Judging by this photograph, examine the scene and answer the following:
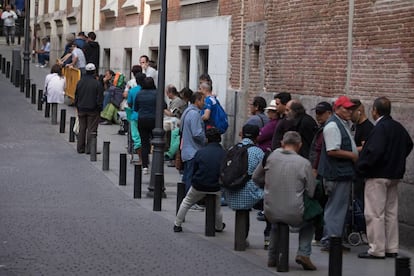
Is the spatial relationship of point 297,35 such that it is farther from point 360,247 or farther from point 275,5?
point 360,247

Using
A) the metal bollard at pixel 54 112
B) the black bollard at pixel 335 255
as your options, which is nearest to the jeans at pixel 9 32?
the metal bollard at pixel 54 112

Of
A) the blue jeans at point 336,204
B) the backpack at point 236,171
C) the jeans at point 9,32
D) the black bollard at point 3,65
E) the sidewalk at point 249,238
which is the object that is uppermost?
the jeans at point 9,32

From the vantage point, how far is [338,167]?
1355 centimetres

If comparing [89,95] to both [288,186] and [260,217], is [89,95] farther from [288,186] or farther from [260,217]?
[288,186]

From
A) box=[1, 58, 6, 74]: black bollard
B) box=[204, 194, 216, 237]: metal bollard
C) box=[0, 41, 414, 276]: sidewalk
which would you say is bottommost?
box=[0, 41, 414, 276]: sidewalk

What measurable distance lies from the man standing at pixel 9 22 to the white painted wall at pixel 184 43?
17705 mm

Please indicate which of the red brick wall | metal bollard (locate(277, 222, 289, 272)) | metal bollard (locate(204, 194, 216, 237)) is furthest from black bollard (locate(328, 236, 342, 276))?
the red brick wall

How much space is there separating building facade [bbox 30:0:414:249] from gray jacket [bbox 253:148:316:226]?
2.79 meters

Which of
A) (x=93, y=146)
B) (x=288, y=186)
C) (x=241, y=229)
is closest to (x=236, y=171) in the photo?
(x=241, y=229)

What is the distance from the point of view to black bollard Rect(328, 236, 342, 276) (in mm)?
10562

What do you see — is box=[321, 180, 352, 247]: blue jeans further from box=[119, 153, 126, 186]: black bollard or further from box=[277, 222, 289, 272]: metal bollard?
box=[119, 153, 126, 186]: black bollard

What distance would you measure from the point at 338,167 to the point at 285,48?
287 inches

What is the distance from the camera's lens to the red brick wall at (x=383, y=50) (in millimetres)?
15062

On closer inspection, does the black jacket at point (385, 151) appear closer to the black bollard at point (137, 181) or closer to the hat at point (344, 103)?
the hat at point (344, 103)
